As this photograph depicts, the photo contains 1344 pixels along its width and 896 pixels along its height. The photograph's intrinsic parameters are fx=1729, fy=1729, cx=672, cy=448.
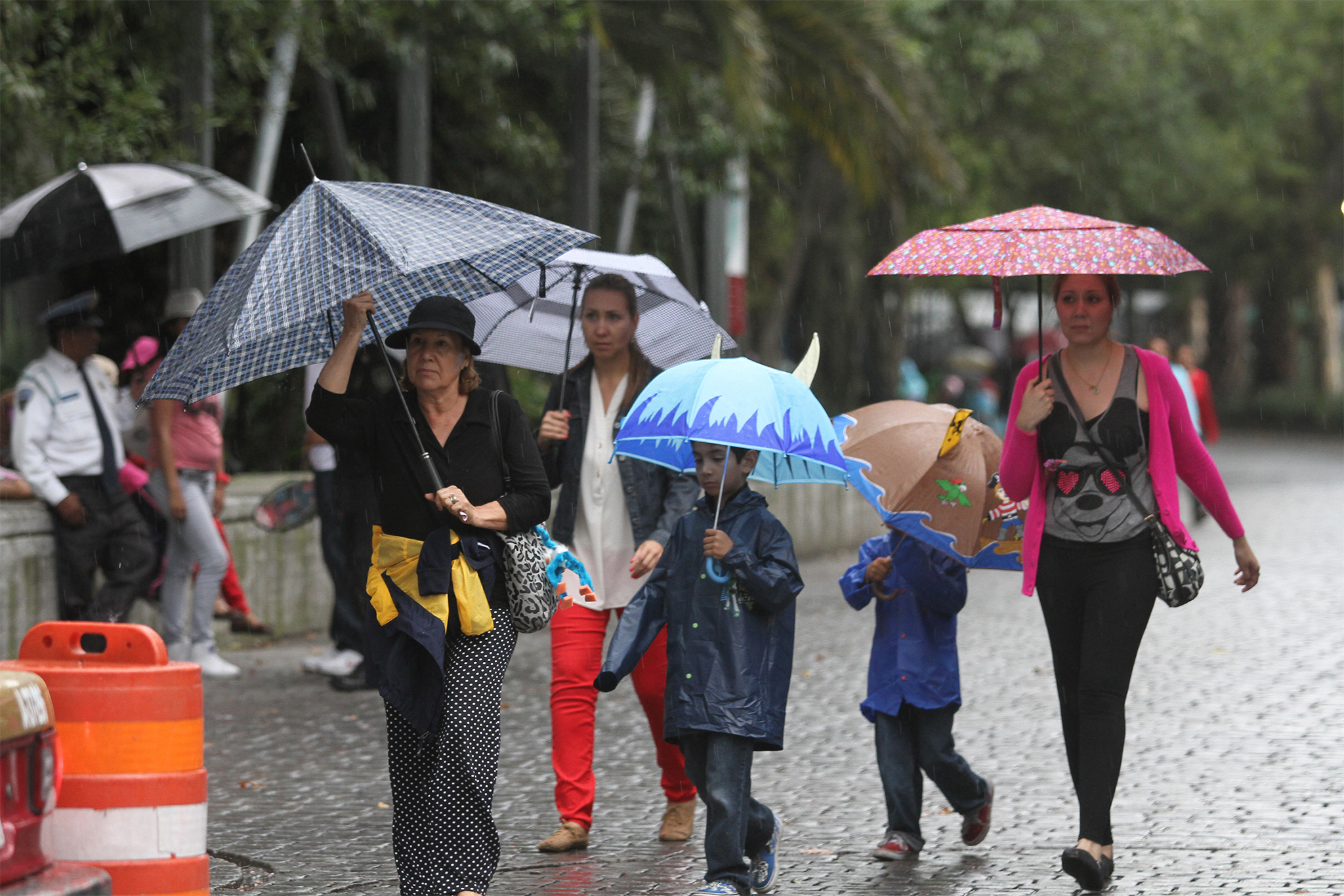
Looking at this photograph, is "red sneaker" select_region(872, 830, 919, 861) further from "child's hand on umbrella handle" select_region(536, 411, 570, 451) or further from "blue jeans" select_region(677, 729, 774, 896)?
"child's hand on umbrella handle" select_region(536, 411, 570, 451)

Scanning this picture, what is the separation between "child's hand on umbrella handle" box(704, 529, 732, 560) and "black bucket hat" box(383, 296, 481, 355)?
0.83 metres

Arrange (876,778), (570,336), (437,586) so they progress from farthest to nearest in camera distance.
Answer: (876,778) → (570,336) → (437,586)

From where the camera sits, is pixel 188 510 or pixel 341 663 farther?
pixel 341 663

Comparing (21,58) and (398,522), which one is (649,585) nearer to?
(398,522)

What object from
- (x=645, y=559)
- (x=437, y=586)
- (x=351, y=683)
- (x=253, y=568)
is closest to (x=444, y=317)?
(x=437, y=586)

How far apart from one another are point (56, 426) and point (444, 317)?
4363 mm

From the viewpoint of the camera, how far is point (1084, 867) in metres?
4.82

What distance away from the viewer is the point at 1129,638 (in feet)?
16.4

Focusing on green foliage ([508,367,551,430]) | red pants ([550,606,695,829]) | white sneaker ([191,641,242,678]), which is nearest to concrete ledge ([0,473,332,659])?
white sneaker ([191,641,242,678])

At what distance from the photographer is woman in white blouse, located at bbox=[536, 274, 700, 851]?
561 centimetres

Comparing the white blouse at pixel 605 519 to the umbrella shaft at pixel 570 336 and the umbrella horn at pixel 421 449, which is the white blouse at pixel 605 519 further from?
the umbrella horn at pixel 421 449

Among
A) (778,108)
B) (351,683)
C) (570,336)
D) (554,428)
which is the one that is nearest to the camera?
(554,428)

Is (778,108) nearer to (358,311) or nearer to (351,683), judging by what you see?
(351,683)

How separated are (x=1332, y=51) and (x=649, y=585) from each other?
33.7m
